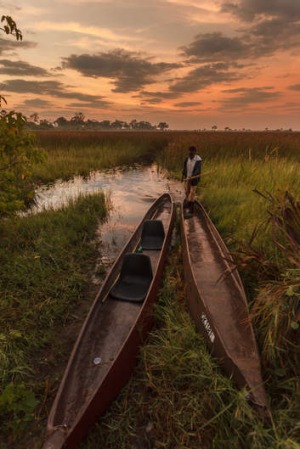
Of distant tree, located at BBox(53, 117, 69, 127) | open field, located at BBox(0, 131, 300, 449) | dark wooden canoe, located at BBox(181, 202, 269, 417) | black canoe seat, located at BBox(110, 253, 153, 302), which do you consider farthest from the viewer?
distant tree, located at BBox(53, 117, 69, 127)

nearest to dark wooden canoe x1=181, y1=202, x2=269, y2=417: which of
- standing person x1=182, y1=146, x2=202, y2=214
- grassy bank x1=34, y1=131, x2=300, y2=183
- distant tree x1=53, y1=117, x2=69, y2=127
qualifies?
standing person x1=182, y1=146, x2=202, y2=214

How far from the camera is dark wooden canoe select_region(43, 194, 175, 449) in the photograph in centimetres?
294

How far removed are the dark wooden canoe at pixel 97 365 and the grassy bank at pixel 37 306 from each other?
656 millimetres

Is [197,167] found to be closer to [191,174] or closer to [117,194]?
[191,174]

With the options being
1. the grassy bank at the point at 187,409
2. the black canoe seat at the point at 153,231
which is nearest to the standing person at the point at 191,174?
the black canoe seat at the point at 153,231

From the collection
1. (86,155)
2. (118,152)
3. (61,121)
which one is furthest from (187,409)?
(61,121)

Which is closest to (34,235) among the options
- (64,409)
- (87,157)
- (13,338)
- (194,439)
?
(13,338)

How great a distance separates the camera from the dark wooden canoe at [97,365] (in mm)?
2936

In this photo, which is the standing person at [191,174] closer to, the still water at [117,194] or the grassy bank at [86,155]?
the still water at [117,194]

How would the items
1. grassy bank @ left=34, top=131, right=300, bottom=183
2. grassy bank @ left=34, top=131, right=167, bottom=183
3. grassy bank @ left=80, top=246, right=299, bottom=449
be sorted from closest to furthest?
grassy bank @ left=80, top=246, right=299, bottom=449 → grassy bank @ left=34, top=131, right=167, bottom=183 → grassy bank @ left=34, top=131, right=300, bottom=183

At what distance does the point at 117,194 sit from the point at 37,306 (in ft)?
29.8

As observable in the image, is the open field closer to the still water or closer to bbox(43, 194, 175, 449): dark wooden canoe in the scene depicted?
bbox(43, 194, 175, 449): dark wooden canoe

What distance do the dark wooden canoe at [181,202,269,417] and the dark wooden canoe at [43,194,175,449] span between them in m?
0.87

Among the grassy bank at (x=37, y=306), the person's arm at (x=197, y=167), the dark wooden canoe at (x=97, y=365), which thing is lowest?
the grassy bank at (x=37, y=306)
